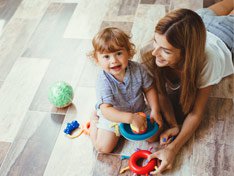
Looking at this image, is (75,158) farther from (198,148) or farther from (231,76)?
(231,76)

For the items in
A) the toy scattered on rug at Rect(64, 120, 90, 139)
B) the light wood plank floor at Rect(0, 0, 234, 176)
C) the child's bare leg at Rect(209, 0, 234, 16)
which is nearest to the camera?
the light wood plank floor at Rect(0, 0, 234, 176)

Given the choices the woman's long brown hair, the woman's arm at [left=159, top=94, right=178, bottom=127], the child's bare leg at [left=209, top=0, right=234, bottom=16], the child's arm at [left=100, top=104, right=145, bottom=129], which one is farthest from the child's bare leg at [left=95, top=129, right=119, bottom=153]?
the child's bare leg at [left=209, top=0, right=234, bottom=16]

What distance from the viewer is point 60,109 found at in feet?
5.23

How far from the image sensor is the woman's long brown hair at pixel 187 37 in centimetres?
115

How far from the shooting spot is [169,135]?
139 cm

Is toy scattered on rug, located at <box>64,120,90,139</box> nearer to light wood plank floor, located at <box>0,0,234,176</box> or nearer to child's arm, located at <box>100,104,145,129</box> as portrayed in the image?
light wood plank floor, located at <box>0,0,234,176</box>

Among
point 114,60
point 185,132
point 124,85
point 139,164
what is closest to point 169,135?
point 185,132

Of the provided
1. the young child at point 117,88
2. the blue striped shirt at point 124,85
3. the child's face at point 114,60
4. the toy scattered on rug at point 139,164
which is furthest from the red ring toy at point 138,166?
the child's face at point 114,60

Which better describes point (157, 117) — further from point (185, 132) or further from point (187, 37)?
point (187, 37)

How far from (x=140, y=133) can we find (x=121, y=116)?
0.34 feet

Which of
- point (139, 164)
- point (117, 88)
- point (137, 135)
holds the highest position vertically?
point (117, 88)

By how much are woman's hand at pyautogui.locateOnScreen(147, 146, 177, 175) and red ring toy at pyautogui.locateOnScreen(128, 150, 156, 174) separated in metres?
0.02

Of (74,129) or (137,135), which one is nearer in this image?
(137,135)

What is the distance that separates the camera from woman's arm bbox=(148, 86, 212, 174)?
1.30 metres
